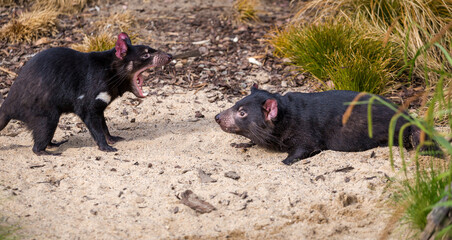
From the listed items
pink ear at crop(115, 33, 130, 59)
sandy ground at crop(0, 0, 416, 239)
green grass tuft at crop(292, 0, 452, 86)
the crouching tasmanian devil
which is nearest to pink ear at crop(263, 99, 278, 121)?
the crouching tasmanian devil

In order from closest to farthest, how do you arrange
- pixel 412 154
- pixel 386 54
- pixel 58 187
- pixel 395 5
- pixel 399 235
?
1. pixel 399 235
2. pixel 58 187
3. pixel 412 154
4. pixel 386 54
5. pixel 395 5

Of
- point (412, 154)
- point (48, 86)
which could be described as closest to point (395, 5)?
point (412, 154)

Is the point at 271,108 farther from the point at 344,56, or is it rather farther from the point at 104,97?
the point at 344,56

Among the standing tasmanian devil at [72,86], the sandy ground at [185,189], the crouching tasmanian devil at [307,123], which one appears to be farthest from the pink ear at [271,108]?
the standing tasmanian devil at [72,86]

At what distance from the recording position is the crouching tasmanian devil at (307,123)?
4172mm

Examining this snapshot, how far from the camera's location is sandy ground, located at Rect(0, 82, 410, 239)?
3.11m

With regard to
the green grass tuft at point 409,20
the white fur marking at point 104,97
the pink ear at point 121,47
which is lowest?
the white fur marking at point 104,97

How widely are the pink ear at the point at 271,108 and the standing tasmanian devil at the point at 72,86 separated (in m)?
1.12

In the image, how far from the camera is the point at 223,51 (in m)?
6.59

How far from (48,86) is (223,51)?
8.96ft

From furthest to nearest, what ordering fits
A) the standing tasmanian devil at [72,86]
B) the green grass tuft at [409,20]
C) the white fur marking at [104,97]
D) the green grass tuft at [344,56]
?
the green grass tuft at [409,20], the green grass tuft at [344,56], the white fur marking at [104,97], the standing tasmanian devil at [72,86]

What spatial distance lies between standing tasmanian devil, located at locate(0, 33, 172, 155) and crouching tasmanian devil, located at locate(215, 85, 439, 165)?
3.18ft

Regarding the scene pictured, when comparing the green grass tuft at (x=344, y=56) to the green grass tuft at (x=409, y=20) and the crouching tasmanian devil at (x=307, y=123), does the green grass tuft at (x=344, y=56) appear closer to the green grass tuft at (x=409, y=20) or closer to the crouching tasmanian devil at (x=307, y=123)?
the green grass tuft at (x=409, y=20)

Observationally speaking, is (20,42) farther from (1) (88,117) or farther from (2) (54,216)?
(2) (54,216)
